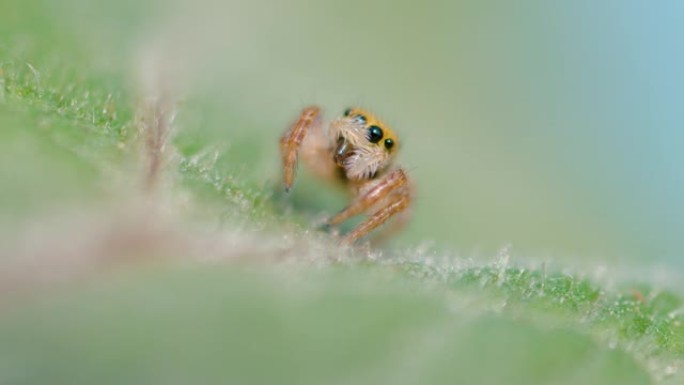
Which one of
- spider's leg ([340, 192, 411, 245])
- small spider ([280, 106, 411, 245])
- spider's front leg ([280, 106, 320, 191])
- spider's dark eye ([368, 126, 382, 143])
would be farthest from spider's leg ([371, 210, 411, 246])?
spider's front leg ([280, 106, 320, 191])

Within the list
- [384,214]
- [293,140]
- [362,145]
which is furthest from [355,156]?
[384,214]

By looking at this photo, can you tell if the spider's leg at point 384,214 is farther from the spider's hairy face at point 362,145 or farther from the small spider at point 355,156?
the spider's hairy face at point 362,145

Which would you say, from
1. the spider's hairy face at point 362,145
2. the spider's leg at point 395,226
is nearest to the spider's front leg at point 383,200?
the spider's leg at point 395,226

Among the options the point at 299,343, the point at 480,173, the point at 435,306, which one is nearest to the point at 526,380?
the point at 435,306

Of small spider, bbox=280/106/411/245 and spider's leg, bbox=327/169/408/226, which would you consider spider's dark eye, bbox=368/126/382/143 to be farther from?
spider's leg, bbox=327/169/408/226

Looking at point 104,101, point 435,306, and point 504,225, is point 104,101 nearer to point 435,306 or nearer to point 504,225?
point 435,306

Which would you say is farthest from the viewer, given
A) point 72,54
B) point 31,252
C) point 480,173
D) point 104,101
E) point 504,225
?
point 480,173

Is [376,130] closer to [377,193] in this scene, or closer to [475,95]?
[377,193]
